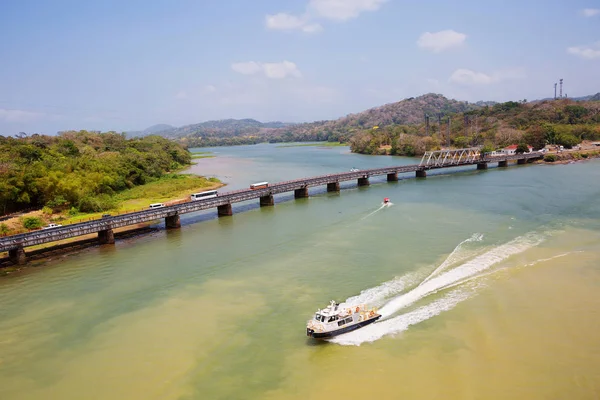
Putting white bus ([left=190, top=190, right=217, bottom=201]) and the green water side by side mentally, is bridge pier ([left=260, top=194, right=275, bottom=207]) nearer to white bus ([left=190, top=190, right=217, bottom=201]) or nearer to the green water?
white bus ([left=190, top=190, right=217, bottom=201])

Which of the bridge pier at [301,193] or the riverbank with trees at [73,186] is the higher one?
the riverbank with trees at [73,186]

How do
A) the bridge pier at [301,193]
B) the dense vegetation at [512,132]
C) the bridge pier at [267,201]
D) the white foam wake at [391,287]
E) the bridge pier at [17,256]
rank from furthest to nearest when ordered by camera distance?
the dense vegetation at [512,132] → the bridge pier at [301,193] → the bridge pier at [267,201] → the bridge pier at [17,256] → the white foam wake at [391,287]

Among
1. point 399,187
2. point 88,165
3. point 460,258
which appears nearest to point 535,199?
point 399,187

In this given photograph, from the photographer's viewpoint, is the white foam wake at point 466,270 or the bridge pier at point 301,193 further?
the bridge pier at point 301,193

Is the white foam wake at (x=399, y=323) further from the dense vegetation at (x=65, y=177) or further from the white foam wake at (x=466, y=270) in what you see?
the dense vegetation at (x=65, y=177)

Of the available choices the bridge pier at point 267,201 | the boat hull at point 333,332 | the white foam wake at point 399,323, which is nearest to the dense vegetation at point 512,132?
the bridge pier at point 267,201

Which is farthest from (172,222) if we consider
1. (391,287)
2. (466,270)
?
(466,270)

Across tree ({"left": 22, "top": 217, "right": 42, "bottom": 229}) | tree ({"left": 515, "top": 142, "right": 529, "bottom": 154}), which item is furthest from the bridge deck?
tree ({"left": 515, "top": 142, "right": 529, "bottom": 154})

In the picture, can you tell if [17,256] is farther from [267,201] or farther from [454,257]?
[454,257]

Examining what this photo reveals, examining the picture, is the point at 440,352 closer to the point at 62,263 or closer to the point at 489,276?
the point at 489,276
